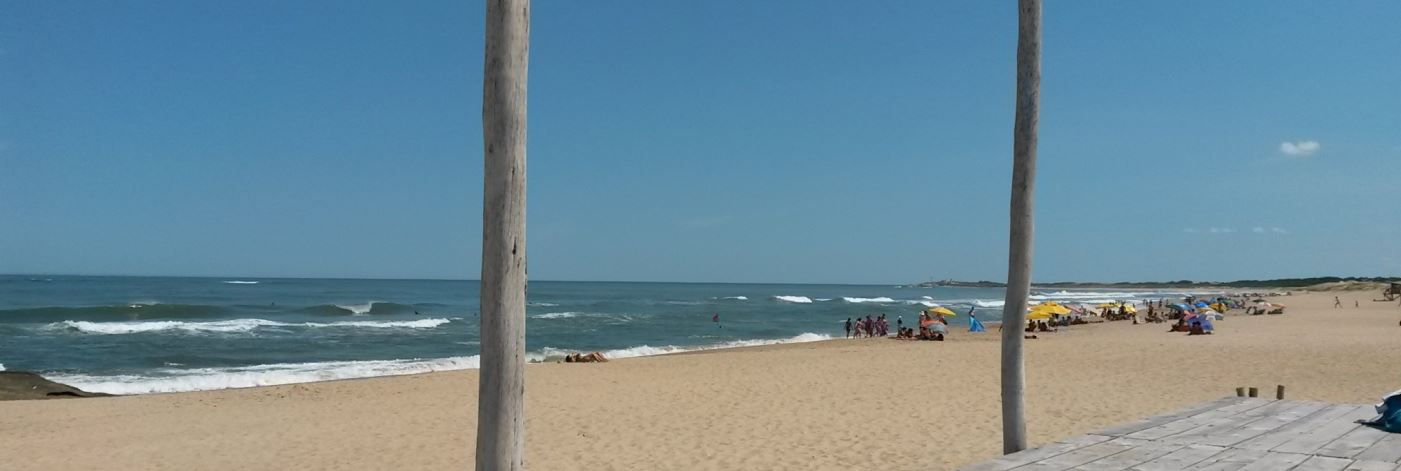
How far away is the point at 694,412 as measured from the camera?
1148 centimetres

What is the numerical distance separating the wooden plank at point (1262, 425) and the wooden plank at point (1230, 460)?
26 centimetres

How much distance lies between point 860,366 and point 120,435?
12.3 meters

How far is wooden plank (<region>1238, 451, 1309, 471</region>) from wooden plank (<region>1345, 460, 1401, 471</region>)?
236 millimetres

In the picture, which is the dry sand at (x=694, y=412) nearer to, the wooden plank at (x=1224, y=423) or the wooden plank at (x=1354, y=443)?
the wooden plank at (x=1224, y=423)

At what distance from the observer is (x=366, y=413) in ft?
40.7

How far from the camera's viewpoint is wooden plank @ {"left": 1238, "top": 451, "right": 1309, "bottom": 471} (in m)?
4.83

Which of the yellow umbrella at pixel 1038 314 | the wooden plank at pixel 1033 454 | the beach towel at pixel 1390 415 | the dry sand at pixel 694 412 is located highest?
the beach towel at pixel 1390 415

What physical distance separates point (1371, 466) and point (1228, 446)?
0.72 metres

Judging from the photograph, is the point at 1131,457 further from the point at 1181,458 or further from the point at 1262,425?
the point at 1262,425

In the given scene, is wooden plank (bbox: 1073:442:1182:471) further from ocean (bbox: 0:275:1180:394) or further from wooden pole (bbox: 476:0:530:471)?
ocean (bbox: 0:275:1180:394)

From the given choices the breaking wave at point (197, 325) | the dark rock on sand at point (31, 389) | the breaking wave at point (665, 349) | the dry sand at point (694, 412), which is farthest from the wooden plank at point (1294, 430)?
the breaking wave at point (197, 325)

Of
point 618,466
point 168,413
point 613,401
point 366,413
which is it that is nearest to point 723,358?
point 613,401

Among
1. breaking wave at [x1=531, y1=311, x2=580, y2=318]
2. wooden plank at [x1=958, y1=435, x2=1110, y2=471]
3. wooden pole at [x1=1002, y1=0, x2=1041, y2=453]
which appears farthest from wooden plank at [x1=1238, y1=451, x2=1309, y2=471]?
breaking wave at [x1=531, y1=311, x2=580, y2=318]

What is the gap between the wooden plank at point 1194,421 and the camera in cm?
577
